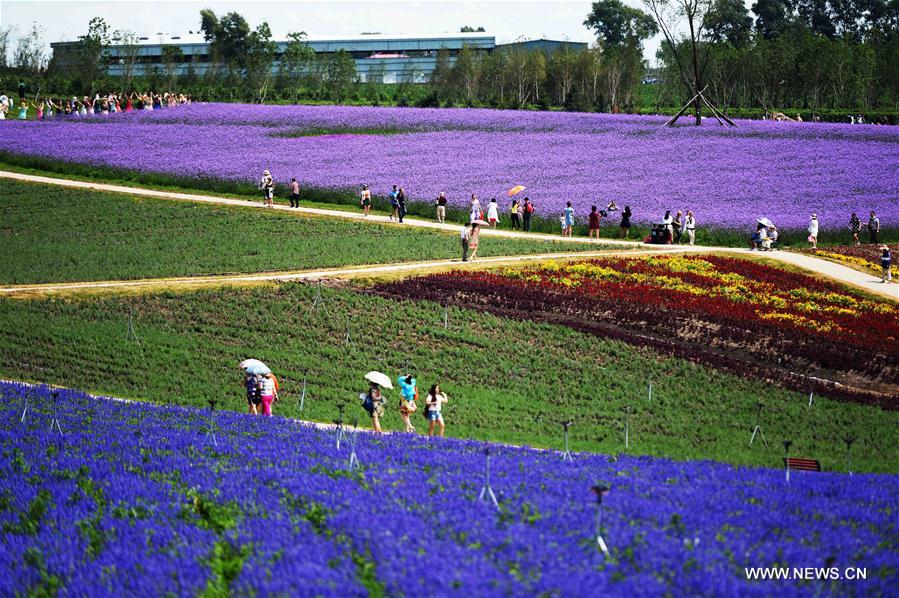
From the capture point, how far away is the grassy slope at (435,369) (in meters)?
25.7

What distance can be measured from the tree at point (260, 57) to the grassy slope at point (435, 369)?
295 ft

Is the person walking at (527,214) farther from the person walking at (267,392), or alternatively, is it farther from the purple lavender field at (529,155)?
the person walking at (267,392)

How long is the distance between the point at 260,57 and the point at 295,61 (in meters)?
7.15

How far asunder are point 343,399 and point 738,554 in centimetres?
1739

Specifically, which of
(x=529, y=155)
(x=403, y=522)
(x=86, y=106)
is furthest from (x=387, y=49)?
(x=403, y=522)

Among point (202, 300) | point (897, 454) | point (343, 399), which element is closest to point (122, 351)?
point (202, 300)

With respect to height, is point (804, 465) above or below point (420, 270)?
below

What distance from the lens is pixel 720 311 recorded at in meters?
35.4

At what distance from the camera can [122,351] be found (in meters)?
31.6

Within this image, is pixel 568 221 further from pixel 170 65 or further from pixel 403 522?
pixel 170 65

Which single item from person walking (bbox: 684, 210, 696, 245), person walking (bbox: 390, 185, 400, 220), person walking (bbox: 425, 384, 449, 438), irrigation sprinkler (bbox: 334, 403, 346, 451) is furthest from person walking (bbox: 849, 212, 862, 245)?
irrigation sprinkler (bbox: 334, 403, 346, 451)

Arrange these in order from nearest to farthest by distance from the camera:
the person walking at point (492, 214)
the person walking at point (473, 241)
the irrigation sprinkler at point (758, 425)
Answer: the irrigation sprinkler at point (758, 425) → the person walking at point (473, 241) → the person walking at point (492, 214)

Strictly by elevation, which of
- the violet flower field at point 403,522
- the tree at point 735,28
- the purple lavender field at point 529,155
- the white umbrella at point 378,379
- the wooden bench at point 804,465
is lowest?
the wooden bench at point 804,465

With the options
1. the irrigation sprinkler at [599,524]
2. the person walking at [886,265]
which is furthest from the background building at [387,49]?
the irrigation sprinkler at [599,524]
